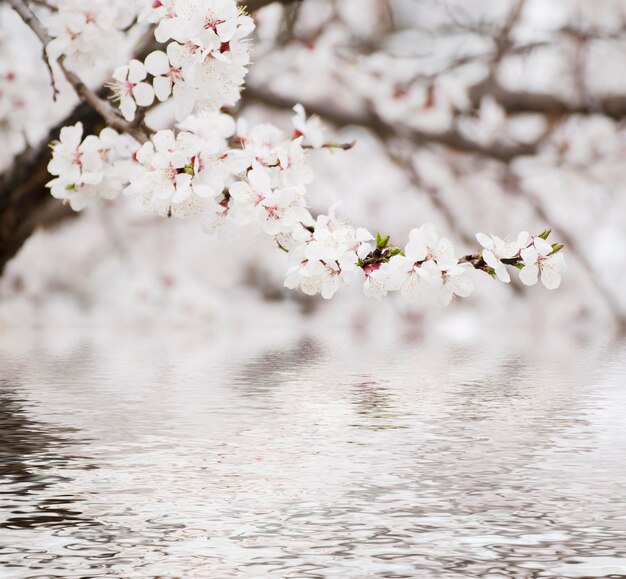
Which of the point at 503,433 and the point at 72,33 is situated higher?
the point at 72,33

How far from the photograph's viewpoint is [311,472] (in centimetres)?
128

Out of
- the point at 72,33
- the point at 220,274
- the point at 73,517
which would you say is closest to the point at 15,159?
the point at 72,33

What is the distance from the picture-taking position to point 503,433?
156cm

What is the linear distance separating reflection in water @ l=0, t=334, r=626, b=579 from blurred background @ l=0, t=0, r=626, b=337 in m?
1.59

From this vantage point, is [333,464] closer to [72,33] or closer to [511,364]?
[72,33]

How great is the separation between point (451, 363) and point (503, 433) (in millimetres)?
945

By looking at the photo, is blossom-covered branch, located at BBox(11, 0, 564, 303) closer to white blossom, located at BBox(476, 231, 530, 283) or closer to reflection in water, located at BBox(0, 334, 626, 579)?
white blossom, located at BBox(476, 231, 530, 283)

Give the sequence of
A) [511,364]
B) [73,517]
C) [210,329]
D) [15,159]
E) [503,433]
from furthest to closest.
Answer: [210,329] → [511,364] → [15,159] → [503,433] → [73,517]

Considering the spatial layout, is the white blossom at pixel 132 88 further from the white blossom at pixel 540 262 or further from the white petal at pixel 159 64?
the white blossom at pixel 540 262

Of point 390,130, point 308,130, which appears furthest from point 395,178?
point 308,130

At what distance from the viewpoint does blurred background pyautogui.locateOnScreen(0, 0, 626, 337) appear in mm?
3879

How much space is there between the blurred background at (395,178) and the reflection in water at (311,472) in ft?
5.20

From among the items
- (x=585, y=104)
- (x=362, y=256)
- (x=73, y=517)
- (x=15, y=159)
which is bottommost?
(x=73, y=517)

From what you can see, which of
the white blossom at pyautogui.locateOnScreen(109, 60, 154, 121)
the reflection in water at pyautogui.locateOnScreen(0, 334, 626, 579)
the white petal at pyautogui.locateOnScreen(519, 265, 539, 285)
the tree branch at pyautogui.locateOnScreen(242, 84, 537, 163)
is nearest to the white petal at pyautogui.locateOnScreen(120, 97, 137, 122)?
the white blossom at pyautogui.locateOnScreen(109, 60, 154, 121)
